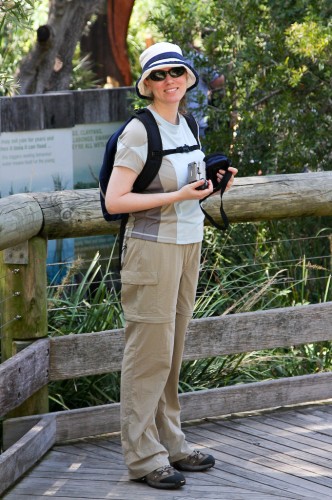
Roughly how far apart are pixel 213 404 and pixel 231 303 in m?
1.43

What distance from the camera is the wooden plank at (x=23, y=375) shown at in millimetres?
4484

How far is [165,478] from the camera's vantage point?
446 centimetres

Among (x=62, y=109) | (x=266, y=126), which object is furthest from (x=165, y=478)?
(x=62, y=109)

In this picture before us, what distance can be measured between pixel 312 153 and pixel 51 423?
3.85 m

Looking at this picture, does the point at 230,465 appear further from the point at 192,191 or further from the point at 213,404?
the point at 192,191

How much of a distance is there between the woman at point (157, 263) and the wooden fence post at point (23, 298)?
55 centimetres

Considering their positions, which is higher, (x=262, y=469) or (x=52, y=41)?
(x=52, y=41)

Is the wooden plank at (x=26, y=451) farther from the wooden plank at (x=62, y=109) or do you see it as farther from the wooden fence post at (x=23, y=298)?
the wooden plank at (x=62, y=109)

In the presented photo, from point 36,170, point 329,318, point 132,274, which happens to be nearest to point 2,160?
point 36,170

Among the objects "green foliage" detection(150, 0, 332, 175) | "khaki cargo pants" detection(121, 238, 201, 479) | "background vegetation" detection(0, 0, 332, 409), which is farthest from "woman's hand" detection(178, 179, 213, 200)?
"green foliage" detection(150, 0, 332, 175)

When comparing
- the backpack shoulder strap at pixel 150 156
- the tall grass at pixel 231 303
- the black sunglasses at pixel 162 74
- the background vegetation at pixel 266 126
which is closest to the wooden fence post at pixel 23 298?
the tall grass at pixel 231 303

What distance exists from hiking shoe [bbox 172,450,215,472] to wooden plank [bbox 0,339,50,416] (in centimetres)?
70

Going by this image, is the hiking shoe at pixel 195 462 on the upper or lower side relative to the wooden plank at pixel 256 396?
lower

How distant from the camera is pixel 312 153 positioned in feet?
26.6
